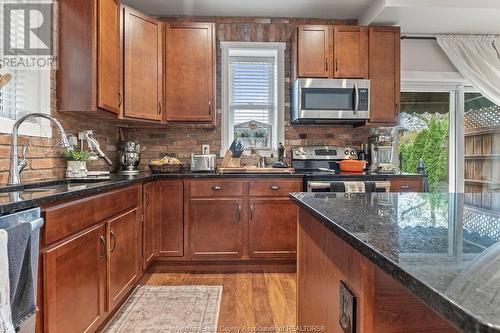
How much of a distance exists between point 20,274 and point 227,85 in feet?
9.65

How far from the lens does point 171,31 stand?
329 centimetres

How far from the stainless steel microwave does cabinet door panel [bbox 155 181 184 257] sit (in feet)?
4.70

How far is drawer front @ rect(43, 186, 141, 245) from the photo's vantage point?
1.38m

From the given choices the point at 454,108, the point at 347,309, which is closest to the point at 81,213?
the point at 347,309

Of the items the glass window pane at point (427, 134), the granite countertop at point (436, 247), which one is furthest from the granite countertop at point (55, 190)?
the glass window pane at point (427, 134)

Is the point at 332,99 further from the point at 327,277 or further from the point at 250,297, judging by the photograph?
the point at 327,277

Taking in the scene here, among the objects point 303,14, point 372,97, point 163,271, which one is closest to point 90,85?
point 163,271

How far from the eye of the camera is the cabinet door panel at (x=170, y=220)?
3.01 metres

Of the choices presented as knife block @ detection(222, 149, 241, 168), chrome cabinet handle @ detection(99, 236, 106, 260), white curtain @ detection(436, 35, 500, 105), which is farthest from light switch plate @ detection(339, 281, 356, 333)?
white curtain @ detection(436, 35, 500, 105)

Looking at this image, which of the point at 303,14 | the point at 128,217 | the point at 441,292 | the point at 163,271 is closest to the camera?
the point at 441,292

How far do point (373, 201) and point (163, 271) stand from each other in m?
2.44

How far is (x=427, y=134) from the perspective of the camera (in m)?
3.97

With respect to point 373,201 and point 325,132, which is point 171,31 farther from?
point 373,201

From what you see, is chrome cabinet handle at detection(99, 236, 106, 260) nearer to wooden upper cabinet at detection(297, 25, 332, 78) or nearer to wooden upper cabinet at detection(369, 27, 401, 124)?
wooden upper cabinet at detection(297, 25, 332, 78)
